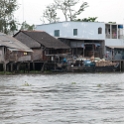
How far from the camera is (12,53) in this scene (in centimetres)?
4575

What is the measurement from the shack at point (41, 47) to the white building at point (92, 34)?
3.07 meters

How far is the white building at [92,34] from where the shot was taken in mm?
56469

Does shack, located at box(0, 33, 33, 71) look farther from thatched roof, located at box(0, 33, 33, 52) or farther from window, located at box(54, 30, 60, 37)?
window, located at box(54, 30, 60, 37)

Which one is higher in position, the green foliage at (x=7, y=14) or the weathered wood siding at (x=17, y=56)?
the green foliage at (x=7, y=14)

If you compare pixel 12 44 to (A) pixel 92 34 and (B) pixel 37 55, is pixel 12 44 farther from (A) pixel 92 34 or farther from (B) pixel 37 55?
(A) pixel 92 34

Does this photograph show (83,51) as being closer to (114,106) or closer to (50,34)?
(50,34)

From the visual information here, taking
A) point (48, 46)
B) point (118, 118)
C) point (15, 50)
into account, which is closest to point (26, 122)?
point (118, 118)

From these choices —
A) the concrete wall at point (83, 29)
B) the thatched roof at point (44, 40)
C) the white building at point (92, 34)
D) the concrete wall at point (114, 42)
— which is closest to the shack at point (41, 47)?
the thatched roof at point (44, 40)

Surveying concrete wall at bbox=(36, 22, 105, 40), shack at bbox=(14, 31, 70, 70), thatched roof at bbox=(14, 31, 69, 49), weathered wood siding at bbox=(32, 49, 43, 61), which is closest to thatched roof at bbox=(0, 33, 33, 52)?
shack at bbox=(14, 31, 70, 70)

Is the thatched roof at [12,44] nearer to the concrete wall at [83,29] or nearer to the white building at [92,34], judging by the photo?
the white building at [92,34]

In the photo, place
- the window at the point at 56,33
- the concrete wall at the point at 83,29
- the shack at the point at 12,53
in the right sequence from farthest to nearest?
the window at the point at 56,33, the concrete wall at the point at 83,29, the shack at the point at 12,53

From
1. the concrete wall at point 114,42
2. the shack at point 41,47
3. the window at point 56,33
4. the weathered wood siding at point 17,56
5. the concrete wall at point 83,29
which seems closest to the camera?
the weathered wood siding at point 17,56

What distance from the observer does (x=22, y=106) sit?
13633 millimetres

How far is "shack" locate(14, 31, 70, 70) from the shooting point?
50.5m
